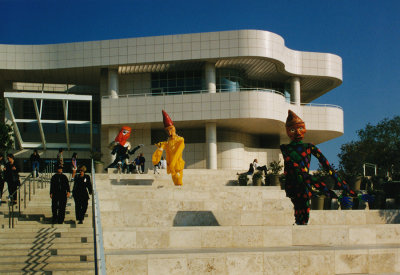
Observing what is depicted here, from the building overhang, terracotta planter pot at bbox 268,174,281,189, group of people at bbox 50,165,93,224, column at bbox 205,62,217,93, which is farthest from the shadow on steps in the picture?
column at bbox 205,62,217,93

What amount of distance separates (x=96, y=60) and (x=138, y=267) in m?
26.7

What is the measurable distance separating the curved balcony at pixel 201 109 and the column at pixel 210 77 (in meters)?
0.65

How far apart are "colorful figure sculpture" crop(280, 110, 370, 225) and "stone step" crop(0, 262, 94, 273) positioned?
4467 millimetres

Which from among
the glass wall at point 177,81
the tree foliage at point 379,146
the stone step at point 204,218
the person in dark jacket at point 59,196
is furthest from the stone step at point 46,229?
the tree foliage at point 379,146

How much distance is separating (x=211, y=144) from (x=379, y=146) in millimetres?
23204

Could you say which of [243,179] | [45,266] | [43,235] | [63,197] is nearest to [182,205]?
[63,197]

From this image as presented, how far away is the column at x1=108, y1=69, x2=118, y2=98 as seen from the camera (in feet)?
108

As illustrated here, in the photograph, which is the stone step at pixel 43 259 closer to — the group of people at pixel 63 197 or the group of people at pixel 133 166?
the group of people at pixel 63 197

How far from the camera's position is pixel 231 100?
30844mm

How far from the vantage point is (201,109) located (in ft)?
102

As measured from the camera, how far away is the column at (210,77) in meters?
31.7

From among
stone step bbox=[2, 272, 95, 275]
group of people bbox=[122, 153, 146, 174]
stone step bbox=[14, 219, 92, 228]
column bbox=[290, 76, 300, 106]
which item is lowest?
stone step bbox=[2, 272, 95, 275]

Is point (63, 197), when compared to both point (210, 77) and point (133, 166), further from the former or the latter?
point (210, 77)

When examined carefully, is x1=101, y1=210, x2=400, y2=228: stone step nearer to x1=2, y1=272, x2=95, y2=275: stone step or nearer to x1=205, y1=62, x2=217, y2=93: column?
x1=2, y1=272, x2=95, y2=275: stone step
